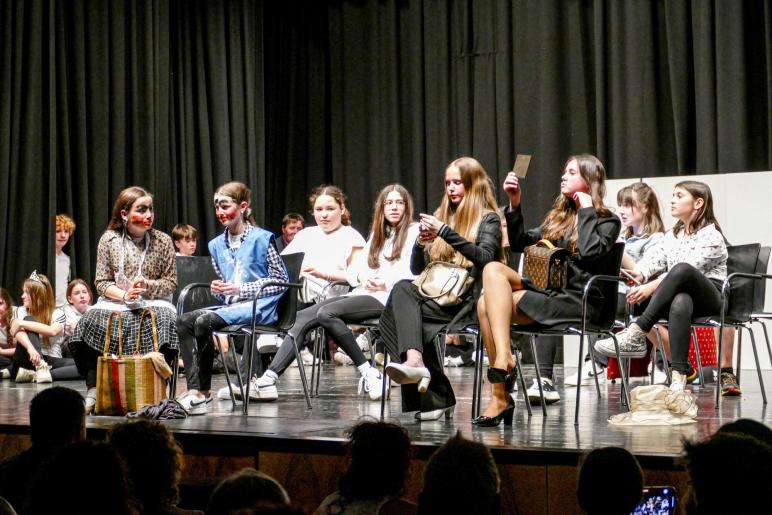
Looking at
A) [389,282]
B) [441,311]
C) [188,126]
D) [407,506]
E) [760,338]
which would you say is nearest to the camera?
[407,506]

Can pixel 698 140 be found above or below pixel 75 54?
below

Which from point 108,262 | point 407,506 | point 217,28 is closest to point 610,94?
point 217,28

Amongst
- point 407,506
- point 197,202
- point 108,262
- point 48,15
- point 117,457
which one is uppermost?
point 48,15

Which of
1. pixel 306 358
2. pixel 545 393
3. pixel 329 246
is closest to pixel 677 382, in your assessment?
pixel 545 393

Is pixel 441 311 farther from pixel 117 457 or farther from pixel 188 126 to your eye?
pixel 188 126

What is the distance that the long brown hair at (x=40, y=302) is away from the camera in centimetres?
669

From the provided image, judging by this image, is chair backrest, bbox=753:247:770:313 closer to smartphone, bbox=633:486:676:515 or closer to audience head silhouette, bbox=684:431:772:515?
smartphone, bbox=633:486:676:515

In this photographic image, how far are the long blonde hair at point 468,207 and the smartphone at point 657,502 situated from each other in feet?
6.62

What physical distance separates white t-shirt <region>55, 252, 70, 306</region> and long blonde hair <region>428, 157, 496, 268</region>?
4.11 meters

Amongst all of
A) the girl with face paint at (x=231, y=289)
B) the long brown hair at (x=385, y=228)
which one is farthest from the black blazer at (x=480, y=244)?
the long brown hair at (x=385, y=228)

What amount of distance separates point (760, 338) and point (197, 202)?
4.65m

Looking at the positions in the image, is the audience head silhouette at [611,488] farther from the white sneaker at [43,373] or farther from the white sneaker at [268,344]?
the white sneaker at [43,373]

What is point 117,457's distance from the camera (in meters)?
1.69

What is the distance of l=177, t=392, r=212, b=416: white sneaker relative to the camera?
4.20 metres
